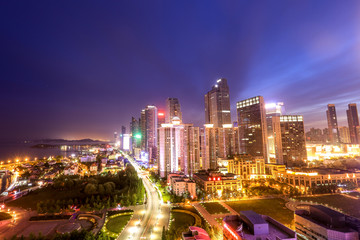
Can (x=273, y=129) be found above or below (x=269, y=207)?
above

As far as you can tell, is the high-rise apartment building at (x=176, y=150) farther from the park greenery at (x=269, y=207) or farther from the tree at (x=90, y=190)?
the park greenery at (x=269, y=207)

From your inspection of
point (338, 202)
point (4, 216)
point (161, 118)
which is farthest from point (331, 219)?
point (161, 118)

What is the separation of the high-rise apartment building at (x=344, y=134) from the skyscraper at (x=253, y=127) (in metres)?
90.2

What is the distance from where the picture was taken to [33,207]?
114ft

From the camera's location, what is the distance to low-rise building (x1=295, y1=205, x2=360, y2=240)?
65.7 feet

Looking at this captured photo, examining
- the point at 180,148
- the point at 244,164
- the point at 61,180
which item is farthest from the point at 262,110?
the point at 61,180

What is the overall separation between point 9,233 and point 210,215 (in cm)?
2932

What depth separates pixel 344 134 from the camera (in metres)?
130

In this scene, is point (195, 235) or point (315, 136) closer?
point (195, 235)

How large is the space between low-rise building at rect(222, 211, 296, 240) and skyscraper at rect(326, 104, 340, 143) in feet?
488

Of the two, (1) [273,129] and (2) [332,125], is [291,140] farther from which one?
(2) [332,125]

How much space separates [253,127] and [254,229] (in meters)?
68.4

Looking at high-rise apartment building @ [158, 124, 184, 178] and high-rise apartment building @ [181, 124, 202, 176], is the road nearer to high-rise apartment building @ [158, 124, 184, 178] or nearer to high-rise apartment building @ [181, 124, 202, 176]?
Answer: high-rise apartment building @ [158, 124, 184, 178]

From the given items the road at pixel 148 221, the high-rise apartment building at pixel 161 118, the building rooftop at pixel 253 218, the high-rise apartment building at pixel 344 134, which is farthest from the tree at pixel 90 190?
the high-rise apartment building at pixel 344 134
